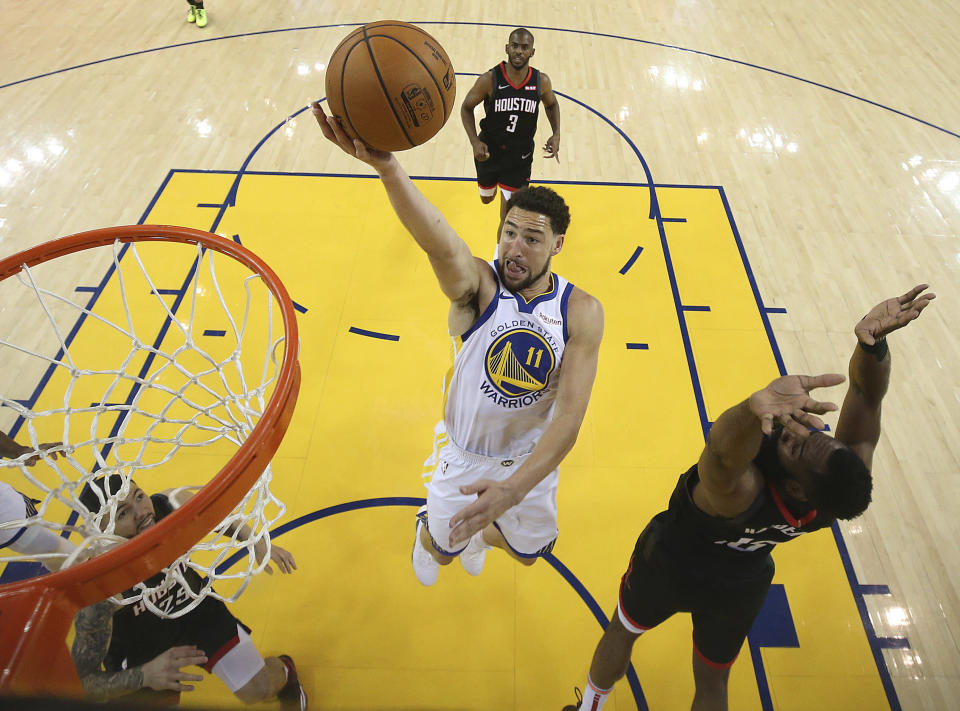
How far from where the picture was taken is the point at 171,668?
2.15 m

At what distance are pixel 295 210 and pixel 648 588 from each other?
461 cm

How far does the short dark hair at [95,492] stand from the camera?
2323 millimetres

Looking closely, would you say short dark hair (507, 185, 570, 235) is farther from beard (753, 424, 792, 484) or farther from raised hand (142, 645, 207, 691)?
raised hand (142, 645, 207, 691)

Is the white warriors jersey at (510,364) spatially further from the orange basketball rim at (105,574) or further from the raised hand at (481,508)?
the orange basketball rim at (105,574)

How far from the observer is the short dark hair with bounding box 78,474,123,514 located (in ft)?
7.62

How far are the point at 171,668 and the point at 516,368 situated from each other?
1.76 metres

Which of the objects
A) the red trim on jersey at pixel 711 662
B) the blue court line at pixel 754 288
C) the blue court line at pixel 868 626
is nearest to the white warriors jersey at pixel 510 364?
the red trim on jersey at pixel 711 662

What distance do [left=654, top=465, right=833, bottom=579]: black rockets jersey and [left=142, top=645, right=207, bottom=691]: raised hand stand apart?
6.31 feet

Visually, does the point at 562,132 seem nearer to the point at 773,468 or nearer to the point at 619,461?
the point at 619,461

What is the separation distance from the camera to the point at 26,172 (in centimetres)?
593

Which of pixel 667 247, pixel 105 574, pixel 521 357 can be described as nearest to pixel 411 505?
pixel 521 357

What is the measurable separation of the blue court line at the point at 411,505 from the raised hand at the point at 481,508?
152cm

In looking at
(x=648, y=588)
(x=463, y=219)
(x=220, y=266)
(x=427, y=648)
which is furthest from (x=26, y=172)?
(x=648, y=588)

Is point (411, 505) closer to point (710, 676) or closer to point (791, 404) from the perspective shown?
point (710, 676)
